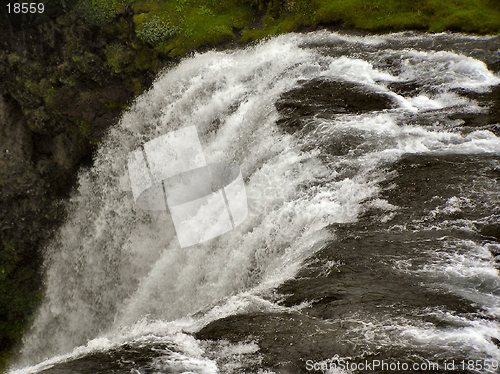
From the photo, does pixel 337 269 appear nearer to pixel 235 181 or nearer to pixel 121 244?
pixel 235 181

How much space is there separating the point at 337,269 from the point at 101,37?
69.8ft

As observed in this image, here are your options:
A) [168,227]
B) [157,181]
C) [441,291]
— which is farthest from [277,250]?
[157,181]

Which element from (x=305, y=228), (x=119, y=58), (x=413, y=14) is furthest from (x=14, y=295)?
(x=413, y=14)

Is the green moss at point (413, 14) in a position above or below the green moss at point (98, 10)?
below

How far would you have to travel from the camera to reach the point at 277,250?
47.9 feet

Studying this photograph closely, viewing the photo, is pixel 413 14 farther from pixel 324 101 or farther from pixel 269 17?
pixel 324 101

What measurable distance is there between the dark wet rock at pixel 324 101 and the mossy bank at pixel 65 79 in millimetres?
7105

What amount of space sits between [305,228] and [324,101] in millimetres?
6563
